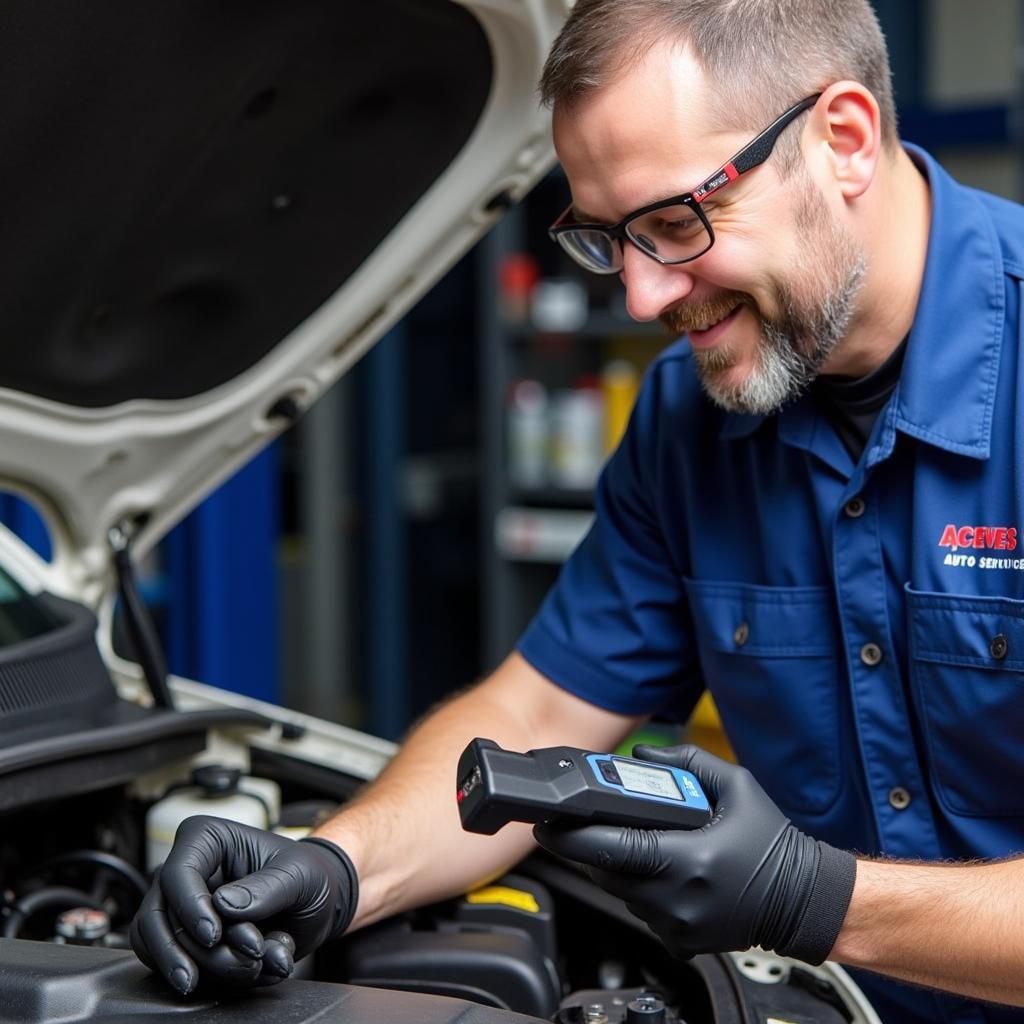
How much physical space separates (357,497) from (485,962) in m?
3.02

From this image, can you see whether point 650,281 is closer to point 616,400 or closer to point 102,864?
point 102,864

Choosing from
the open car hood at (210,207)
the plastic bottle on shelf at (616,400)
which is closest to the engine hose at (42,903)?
the open car hood at (210,207)

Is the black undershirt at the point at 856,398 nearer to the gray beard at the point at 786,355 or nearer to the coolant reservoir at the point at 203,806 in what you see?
the gray beard at the point at 786,355

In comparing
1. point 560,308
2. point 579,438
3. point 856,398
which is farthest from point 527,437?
point 856,398

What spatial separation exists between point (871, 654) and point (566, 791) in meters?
0.41

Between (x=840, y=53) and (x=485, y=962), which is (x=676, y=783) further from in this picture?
(x=840, y=53)

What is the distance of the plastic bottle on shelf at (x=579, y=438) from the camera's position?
3225 mm

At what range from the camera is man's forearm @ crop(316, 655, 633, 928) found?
111 centimetres

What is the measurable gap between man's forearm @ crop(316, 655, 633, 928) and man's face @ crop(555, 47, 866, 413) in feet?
1.20

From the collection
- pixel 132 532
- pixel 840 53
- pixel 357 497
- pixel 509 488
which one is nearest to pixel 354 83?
pixel 840 53

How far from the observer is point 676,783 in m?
0.92

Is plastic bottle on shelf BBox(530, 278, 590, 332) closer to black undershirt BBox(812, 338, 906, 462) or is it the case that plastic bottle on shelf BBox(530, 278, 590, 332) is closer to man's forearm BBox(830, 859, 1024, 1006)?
black undershirt BBox(812, 338, 906, 462)

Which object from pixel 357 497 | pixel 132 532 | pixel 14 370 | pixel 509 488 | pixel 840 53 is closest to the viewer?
pixel 840 53

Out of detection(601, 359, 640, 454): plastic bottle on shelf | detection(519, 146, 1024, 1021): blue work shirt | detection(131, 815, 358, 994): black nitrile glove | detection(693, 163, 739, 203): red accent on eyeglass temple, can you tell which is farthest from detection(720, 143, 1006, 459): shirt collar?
detection(601, 359, 640, 454): plastic bottle on shelf
